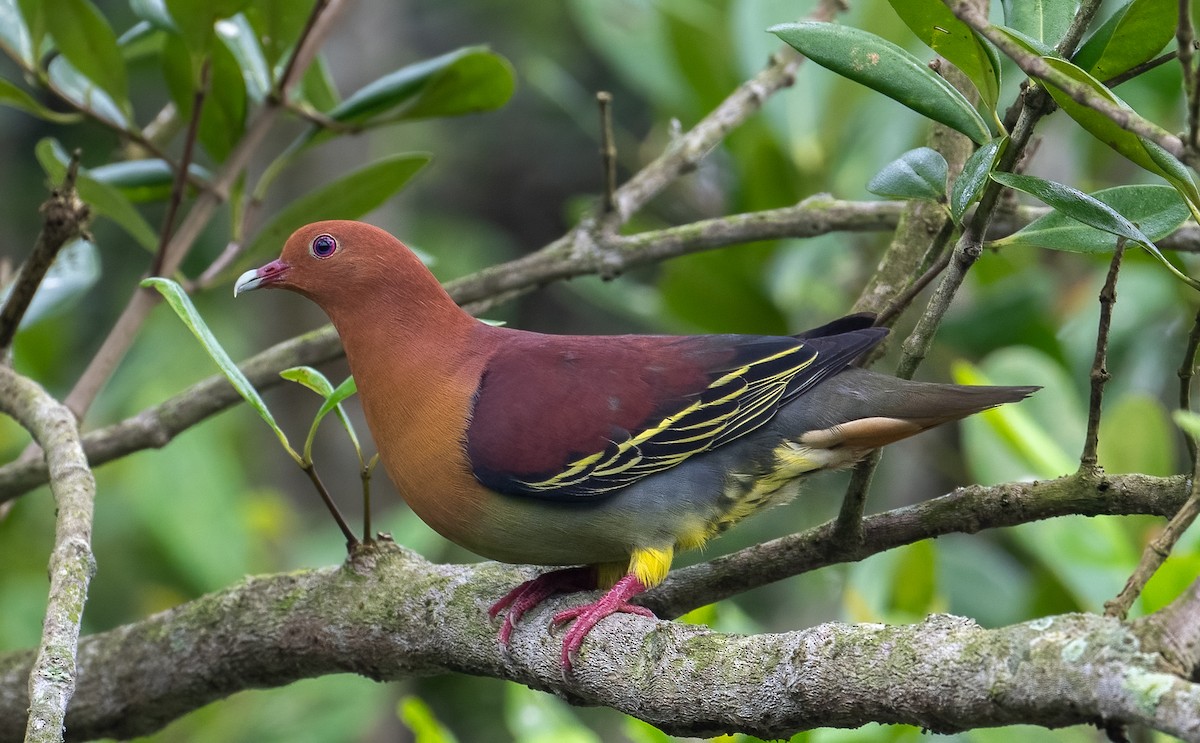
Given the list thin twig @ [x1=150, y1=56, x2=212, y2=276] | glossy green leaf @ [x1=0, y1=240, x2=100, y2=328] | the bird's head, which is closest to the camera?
the bird's head

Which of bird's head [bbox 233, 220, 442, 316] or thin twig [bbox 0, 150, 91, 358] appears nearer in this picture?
thin twig [bbox 0, 150, 91, 358]

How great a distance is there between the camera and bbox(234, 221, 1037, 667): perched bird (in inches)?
108

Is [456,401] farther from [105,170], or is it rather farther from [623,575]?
[105,170]

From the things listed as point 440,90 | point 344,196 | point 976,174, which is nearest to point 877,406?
point 976,174

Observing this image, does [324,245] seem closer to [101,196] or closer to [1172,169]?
[101,196]

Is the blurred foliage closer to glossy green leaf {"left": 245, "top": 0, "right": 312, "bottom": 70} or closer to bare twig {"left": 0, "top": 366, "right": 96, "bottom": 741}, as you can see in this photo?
glossy green leaf {"left": 245, "top": 0, "right": 312, "bottom": 70}

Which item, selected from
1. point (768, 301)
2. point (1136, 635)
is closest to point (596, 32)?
point (768, 301)

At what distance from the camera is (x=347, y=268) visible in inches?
122

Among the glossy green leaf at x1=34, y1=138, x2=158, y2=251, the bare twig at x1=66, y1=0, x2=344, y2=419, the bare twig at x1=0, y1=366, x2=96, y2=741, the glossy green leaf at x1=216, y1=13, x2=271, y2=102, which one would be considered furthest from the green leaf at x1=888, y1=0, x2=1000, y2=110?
the glossy green leaf at x1=34, y1=138, x2=158, y2=251

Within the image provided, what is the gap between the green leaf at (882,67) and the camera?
204 cm

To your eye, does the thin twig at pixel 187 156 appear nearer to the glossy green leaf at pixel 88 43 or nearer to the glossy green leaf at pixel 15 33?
the glossy green leaf at pixel 88 43

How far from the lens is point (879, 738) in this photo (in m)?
3.02

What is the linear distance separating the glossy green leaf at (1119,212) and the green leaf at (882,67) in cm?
24

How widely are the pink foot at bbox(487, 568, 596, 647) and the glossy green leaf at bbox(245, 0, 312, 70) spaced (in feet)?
5.54
